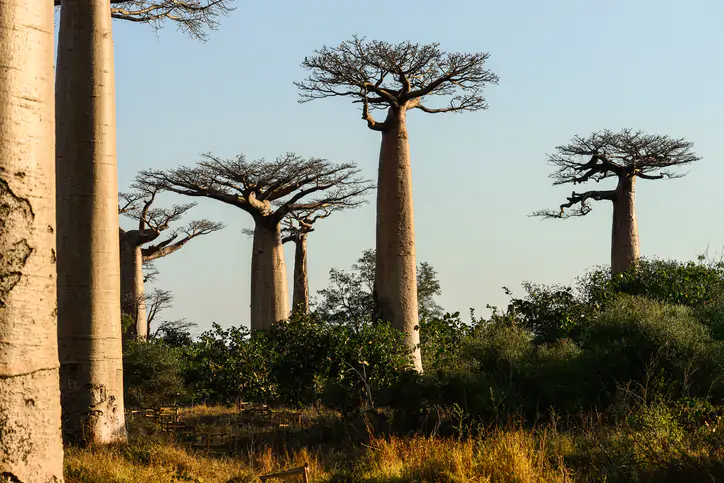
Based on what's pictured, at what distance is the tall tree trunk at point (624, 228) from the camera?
19578 millimetres

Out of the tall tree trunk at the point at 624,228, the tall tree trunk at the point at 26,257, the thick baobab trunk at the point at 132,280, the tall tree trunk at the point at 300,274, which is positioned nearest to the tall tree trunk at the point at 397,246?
the tall tree trunk at the point at 26,257

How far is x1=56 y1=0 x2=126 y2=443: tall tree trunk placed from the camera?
7277 millimetres

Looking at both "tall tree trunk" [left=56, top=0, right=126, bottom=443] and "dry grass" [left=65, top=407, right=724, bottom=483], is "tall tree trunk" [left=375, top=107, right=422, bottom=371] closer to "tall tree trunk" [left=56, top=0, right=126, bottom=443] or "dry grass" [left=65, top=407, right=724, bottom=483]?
"dry grass" [left=65, top=407, right=724, bottom=483]

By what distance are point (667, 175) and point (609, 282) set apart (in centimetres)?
707

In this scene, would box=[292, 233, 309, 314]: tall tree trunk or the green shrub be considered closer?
the green shrub

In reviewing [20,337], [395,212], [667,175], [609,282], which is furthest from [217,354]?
[667,175]

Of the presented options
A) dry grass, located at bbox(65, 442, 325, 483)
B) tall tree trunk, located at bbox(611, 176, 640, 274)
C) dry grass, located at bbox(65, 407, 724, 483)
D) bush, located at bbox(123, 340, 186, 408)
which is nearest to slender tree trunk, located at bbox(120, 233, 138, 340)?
bush, located at bbox(123, 340, 186, 408)

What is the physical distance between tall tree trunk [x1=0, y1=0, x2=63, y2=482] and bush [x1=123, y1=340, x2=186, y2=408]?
9.19m

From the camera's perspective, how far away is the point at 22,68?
3754 mm

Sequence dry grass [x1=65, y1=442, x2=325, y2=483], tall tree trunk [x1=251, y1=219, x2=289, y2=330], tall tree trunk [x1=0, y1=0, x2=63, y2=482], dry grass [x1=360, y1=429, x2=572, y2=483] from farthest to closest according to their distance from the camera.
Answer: tall tree trunk [x1=251, y1=219, x2=289, y2=330] < dry grass [x1=65, y1=442, x2=325, y2=483] < dry grass [x1=360, y1=429, x2=572, y2=483] < tall tree trunk [x1=0, y1=0, x2=63, y2=482]

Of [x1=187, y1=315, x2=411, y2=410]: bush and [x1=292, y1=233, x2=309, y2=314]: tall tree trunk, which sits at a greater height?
[x1=292, y1=233, x2=309, y2=314]: tall tree trunk

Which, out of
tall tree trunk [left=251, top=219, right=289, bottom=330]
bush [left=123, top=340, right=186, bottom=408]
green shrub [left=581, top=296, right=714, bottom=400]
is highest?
tall tree trunk [left=251, top=219, right=289, bottom=330]

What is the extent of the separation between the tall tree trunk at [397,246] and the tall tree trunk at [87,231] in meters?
5.07

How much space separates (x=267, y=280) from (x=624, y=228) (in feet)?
29.8
